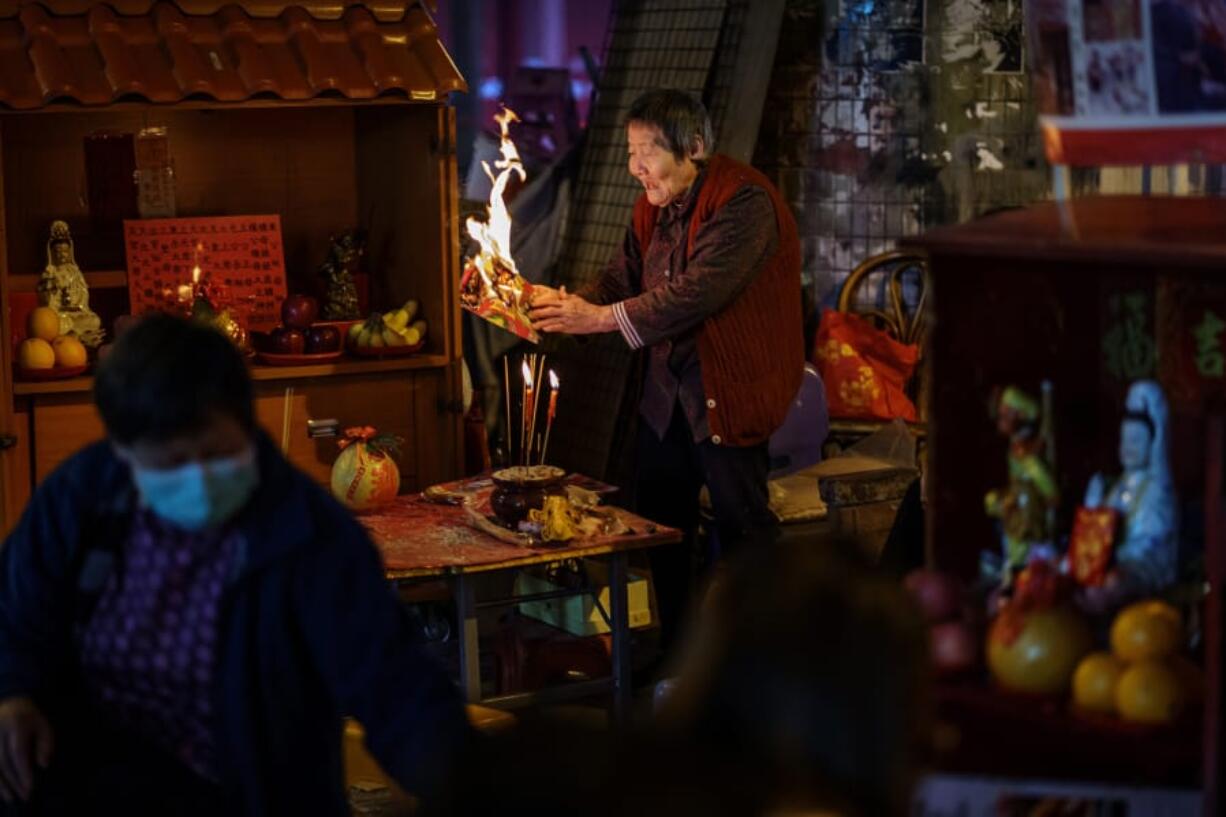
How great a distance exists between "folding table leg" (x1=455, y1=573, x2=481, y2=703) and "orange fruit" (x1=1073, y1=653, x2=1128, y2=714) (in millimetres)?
2626

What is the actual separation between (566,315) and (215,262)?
3.70 ft

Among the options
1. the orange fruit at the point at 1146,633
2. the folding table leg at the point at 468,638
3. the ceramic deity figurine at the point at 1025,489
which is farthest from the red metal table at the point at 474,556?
the orange fruit at the point at 1146,633

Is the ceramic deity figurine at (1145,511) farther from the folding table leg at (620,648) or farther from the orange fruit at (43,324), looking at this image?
the orange fruit at (43,324)

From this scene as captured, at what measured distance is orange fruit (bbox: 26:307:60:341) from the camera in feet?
17.9

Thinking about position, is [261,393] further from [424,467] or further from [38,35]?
[38,35]

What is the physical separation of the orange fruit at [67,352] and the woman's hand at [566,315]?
1.33 metres

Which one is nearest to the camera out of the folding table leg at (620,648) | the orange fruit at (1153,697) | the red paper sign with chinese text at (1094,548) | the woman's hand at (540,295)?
the orange fruit at (1153,697)

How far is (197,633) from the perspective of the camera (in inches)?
113

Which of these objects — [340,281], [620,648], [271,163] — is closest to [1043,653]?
[620,648]

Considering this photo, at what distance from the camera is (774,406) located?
5742mm

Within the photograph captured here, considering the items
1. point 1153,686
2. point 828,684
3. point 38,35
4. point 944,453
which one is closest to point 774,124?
point 38,35

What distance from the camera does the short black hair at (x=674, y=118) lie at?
18.2ft

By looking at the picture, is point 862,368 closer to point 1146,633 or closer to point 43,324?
point 43,324

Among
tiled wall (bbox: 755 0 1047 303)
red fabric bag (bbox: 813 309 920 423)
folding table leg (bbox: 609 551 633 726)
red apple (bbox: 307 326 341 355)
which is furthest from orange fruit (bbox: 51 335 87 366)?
tiled wall (bbox: 755 0 1047 303)
